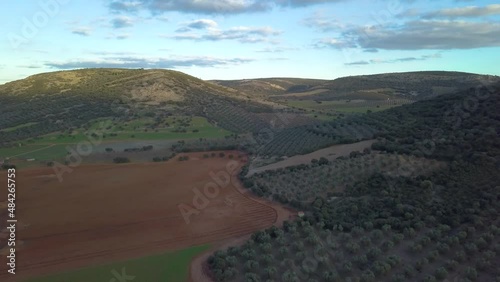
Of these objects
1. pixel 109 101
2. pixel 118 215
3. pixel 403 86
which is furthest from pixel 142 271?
pixel 403 86

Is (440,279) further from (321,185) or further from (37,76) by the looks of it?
(37,76)

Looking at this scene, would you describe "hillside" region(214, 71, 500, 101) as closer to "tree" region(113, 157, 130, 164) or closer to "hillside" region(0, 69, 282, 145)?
"hillside" region(0, 69, 282, 145)

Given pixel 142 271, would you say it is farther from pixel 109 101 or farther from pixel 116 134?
pixel 109 101

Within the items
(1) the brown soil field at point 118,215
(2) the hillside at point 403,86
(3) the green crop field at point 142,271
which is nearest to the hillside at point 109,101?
(1) the brown soil field at point 118,215

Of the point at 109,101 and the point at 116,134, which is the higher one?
the point at 109,101

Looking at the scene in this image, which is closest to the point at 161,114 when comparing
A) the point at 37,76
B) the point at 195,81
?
the point at 195,81

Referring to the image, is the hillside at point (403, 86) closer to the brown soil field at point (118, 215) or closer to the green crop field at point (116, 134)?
the green crop field at point (116, 134)
